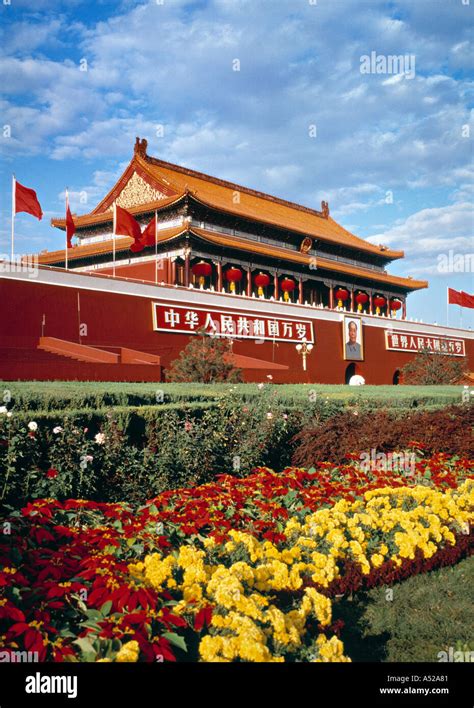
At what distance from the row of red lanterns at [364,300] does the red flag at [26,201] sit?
1505cm

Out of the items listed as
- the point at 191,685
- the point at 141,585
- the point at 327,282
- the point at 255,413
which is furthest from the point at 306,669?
the point at 327,282

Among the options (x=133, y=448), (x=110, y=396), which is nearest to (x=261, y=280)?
(x=110, y=396)

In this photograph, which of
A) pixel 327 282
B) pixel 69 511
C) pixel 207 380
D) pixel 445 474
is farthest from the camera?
pixel 327 282

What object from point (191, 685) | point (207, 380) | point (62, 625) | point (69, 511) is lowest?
point (191, 685)

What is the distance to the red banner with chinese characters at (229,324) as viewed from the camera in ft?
51.0

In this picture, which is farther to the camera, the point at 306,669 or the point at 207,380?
the point at 207,380

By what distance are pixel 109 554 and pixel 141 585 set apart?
484 mm

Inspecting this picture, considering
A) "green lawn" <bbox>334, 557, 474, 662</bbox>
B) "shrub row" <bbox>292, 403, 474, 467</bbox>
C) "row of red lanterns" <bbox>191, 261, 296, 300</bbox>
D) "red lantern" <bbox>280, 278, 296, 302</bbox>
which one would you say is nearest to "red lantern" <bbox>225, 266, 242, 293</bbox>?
"row of red lanterns" <bbox>191, 261, 296, 300</bbox>

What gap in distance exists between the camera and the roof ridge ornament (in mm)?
20984

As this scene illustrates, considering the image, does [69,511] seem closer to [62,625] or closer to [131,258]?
[62,625]

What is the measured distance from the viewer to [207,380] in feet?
39.4

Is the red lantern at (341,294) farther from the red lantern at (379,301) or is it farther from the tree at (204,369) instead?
the tree at (204,369)

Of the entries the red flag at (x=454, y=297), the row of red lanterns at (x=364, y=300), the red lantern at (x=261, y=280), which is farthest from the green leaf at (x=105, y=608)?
the red flag at (x=454, y=297)

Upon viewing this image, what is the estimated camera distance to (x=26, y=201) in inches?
509
